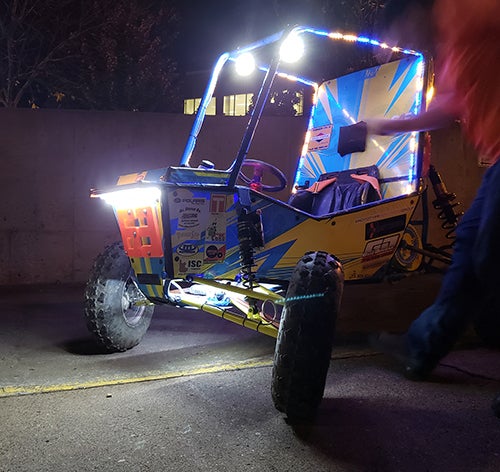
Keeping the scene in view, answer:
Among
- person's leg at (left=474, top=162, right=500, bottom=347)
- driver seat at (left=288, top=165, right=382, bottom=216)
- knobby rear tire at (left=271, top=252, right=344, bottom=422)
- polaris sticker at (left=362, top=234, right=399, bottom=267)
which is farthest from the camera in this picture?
driver seat at (left=288, top=165, right=382, bottom=216)

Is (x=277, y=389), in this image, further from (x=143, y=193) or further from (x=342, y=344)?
(x=342, y=344)

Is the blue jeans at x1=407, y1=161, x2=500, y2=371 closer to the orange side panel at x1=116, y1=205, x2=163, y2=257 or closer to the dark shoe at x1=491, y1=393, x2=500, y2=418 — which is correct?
the dark shoe at x1=491, y1=393, x2=500, y2=418

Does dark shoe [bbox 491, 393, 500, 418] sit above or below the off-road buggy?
below

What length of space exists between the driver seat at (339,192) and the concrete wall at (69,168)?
8.71 ft

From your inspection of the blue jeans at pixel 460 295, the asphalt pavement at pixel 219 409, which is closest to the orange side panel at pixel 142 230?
the asphalt pavement at pixel 219 409

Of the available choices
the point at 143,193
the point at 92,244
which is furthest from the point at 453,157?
the point at 143,193

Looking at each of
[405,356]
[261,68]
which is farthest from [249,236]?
[261,68]

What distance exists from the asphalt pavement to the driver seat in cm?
133

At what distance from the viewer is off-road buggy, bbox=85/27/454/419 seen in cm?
311

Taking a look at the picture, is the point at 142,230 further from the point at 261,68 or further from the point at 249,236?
the point at 261,68

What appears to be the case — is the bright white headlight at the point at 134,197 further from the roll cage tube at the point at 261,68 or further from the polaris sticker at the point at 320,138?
the polaris sticker at the point at 320,138

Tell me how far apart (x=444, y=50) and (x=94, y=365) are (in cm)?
346

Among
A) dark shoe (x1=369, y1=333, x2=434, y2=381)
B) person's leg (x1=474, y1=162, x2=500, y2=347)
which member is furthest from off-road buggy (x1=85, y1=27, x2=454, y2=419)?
person's leg (x1=474, y1=162, x2=500, y2=347)

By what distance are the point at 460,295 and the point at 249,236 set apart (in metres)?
1.73
